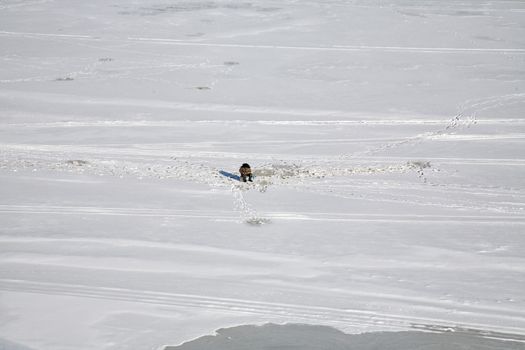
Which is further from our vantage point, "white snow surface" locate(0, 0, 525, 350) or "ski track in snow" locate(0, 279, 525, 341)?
"white snow surface" locate(0, 0, 525, 350)

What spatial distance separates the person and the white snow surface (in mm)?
162

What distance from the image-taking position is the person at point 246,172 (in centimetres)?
1156

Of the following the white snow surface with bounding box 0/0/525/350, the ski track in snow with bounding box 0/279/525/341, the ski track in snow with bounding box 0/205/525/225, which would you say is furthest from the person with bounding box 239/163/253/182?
the ski track in snow with bounding box 0/279/525/341

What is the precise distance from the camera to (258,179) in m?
11.9

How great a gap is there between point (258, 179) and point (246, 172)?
1.31ft

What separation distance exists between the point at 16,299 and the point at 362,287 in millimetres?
4275

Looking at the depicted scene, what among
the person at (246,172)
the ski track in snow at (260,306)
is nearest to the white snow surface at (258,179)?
the ski track in snow at (260,306)

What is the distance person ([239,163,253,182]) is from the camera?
37.9 ft

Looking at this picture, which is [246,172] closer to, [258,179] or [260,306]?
[258,179]

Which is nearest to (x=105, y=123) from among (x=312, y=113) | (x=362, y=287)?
(x=312, y=113)

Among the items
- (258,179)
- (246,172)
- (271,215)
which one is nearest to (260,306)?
(271,215)

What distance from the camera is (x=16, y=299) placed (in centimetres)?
818

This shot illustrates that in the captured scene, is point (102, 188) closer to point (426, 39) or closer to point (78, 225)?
point (78, 225)

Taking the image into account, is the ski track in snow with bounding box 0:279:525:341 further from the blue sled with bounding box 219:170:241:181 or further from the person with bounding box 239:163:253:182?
the blue sled with bounding box 219:170:241:181
